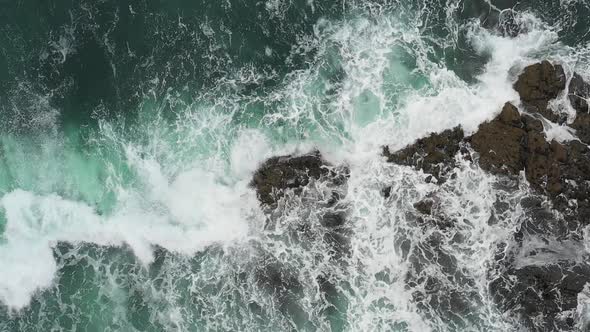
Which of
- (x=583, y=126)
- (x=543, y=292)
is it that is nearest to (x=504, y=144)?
(x=583, y=126)

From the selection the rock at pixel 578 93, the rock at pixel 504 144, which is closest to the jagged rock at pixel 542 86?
the rock at pixel 578 93

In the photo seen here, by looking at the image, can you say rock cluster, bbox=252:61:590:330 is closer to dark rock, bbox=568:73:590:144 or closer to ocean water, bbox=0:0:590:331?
dark rock, bbox=568:73:590:144

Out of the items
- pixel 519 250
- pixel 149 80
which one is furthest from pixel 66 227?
Answer: pixel 519 250

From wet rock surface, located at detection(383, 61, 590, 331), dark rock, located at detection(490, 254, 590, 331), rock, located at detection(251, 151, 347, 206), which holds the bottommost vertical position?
dark rock, located at detection(490, 254, 590, 331)

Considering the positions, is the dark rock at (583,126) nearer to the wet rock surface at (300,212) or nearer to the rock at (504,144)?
the rock at (504,144)

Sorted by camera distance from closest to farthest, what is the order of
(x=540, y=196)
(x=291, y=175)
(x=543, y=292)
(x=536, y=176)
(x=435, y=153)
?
(x=543, y=292)
(x=536, y=176)
(x=540, y=196)
(x=435, y=153)
(x=291, y=175)

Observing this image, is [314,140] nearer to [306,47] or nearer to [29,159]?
[306,47]

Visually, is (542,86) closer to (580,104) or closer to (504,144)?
(580,104)

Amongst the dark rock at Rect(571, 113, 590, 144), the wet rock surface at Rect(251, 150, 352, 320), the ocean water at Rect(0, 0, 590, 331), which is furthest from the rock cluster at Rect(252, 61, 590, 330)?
the wet rock surface at Rect(251, 150, 352, 320)
